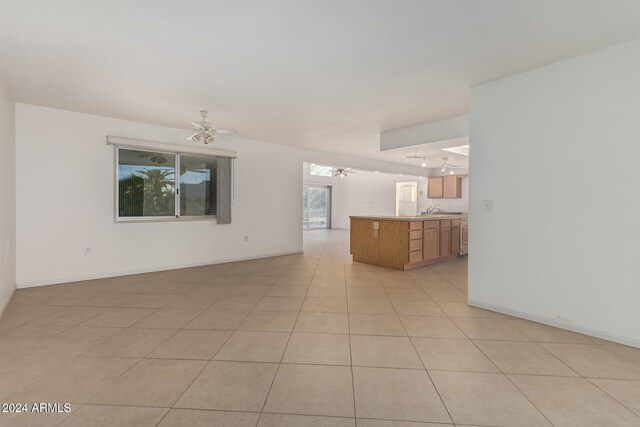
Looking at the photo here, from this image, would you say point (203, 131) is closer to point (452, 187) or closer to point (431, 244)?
point (431, 244)

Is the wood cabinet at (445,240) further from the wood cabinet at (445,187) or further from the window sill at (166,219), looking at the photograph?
the window sill at (166,219)

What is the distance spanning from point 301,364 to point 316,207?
10.9 metres

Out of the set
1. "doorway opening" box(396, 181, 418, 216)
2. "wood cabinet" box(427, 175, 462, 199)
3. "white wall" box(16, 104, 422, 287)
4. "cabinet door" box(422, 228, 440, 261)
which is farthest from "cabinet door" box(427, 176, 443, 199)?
"white wall" box(16, 104, 422, 287)

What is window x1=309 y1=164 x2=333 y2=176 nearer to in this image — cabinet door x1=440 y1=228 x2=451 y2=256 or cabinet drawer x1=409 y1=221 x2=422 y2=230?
cabinet door x1=440 y1=228 x2=451 y2=256

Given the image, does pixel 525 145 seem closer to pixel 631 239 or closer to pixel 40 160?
pixel 631 239

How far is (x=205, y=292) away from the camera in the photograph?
12.8 ft

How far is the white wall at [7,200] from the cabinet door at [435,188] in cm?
929

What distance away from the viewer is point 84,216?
14.3ft

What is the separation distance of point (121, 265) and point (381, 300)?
3945 mm

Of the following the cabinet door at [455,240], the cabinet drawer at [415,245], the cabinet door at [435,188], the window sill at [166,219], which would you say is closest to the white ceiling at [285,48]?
the window sill at [166,219]

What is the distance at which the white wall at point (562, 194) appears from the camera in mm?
2424

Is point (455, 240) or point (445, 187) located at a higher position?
point (445, 187)

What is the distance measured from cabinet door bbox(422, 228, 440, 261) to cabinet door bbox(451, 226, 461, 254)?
0.61 m

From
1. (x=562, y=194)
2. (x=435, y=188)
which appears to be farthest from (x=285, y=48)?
(x=435, y=188)
